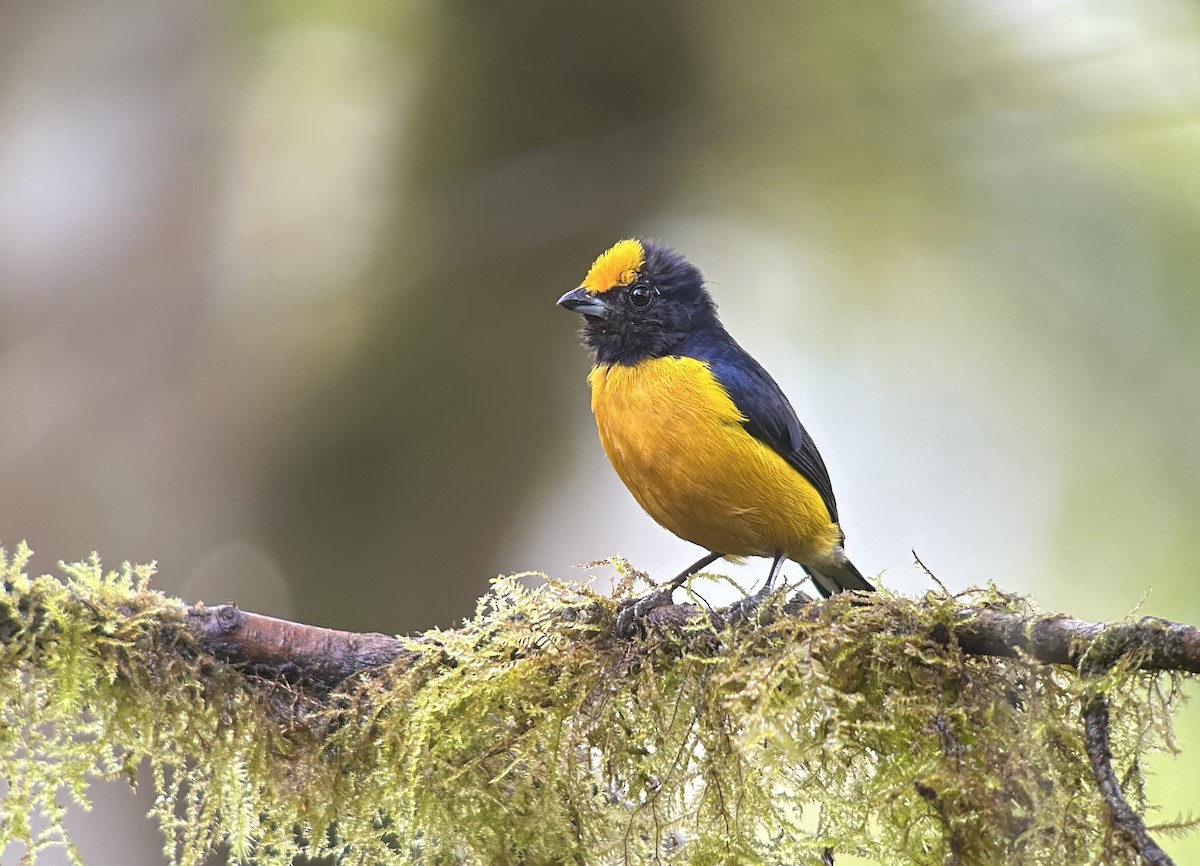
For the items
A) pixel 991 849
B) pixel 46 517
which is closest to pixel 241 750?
pixel 991 849

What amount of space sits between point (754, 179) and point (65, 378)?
4.15m

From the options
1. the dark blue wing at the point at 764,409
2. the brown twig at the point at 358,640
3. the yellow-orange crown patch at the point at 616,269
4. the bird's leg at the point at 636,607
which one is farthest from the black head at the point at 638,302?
the brown twig at the point at 358,640

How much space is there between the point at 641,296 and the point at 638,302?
0.03m

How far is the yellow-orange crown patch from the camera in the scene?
14.0 feet

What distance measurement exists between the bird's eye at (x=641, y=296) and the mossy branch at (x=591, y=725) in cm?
162

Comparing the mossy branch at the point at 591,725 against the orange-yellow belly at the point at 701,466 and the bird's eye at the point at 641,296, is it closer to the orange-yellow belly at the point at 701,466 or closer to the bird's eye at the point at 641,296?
the orange-yellow belly at the point at 701,466

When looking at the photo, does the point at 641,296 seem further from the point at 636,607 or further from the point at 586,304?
the point at 636,607

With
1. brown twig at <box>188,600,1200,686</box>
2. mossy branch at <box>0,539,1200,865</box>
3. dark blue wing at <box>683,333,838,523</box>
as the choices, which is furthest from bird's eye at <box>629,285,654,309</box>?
brown twig at <box>188,600,1200,686</box>

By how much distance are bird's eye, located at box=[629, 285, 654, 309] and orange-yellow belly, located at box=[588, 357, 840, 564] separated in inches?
14.1

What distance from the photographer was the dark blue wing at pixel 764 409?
3859 mm

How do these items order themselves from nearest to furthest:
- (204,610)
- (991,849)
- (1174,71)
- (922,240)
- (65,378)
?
(991,849), (204,610), (1174,71), (65,378), (922,240)

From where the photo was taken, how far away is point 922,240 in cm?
653

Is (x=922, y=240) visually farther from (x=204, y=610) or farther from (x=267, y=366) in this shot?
(x=204, y=610)

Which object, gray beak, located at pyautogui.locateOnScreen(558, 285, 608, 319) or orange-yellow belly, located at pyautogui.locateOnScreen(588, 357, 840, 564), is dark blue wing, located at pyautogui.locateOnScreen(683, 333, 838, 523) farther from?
gray beak, located at pyautogui.locateOnScreen(558, 285, 608, 319)
